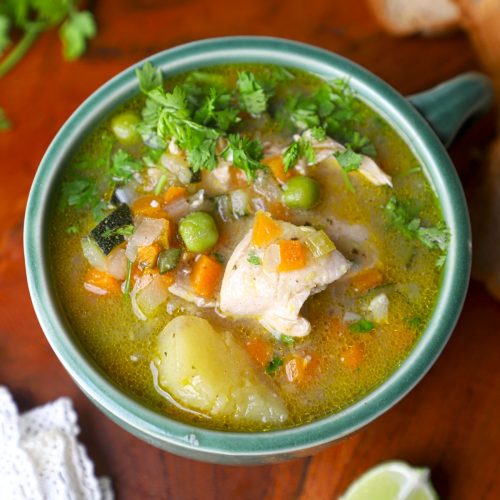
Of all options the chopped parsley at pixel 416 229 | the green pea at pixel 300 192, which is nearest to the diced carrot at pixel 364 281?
the chopped parsley at pixel 416 229

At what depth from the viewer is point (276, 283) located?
8.87ft

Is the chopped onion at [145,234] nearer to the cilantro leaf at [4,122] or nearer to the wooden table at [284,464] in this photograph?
the wooden table at [284,464]

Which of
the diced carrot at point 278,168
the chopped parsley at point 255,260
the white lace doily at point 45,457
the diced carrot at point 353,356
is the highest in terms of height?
the diced carrot at point 278,168

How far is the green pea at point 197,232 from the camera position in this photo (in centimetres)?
272

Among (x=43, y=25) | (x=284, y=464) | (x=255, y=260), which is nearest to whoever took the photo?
(x=255, y=260)

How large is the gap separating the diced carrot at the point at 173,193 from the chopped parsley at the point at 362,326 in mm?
780

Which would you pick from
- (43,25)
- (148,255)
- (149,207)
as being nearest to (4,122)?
(43,25)

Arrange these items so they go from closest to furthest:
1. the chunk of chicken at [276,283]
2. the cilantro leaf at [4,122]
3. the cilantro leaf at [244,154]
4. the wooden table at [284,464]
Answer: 1. the chunk of chicken at [276,283]
2. the cilantro leaf at [244,154]
3. the wooden table at [284,464]
4. the cilantro leaf at [4,122]

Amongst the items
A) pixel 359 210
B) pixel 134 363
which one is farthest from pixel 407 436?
pixel 134 363

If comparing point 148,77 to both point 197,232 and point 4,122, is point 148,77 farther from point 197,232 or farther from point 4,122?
point 4,122

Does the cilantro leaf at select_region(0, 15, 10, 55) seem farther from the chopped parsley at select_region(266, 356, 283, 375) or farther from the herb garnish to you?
the chopped parsley at select_region(266, 356, 283, 375)

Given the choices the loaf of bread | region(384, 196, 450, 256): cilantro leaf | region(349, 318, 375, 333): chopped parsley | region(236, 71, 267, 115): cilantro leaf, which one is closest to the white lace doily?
region(349, 318, 375, 333): chopped parsley

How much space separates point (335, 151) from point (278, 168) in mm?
218

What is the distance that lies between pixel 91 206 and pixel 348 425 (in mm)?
1203
